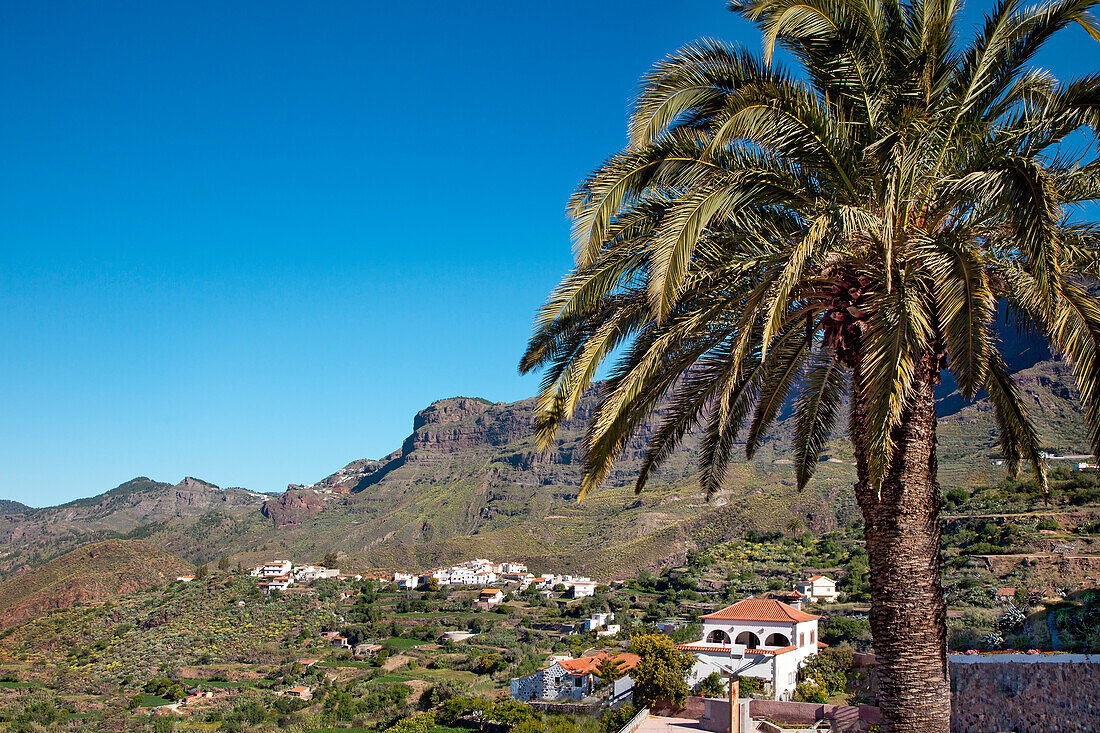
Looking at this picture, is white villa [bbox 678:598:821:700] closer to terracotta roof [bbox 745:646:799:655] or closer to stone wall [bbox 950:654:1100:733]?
terracotta roof [bbox 745:646:799:655]

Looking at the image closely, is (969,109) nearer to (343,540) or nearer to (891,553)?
(891,553)

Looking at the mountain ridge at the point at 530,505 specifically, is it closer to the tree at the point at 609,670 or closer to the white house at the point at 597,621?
the tree at the point at 609,670

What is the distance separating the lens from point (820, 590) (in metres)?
44.5

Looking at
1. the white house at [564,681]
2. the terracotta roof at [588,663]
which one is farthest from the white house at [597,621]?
the white house at [564,681]

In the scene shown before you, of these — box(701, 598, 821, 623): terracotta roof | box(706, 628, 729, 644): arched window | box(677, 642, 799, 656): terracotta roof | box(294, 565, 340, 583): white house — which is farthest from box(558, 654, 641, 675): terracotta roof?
box(294, 565, 340, 583): white house

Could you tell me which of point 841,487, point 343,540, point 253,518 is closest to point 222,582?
point 841,487

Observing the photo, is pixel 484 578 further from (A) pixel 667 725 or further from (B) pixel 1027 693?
(B) pixel 1027 693

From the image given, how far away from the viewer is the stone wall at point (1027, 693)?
1467 cm

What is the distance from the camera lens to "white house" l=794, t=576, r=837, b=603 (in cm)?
4388

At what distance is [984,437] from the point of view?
66.4 metres

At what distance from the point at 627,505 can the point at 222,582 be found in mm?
54403

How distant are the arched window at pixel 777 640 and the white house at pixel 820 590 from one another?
13.4m

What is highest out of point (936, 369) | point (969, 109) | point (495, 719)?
point (969, 109)

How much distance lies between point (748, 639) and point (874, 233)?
96.8 ft
